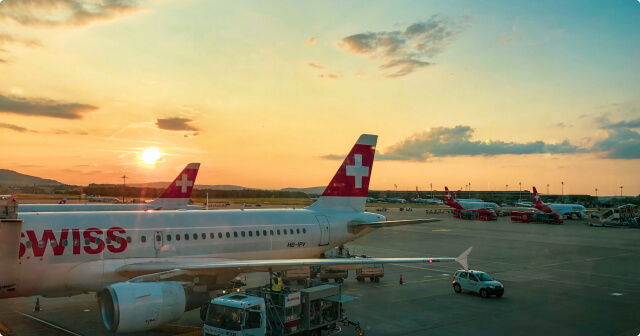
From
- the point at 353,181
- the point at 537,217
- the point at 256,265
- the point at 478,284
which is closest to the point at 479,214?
the point at 537,217

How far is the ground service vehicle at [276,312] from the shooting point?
52.4 ft

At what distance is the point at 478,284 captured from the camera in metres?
26.9

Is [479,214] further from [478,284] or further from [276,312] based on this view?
[276,312]

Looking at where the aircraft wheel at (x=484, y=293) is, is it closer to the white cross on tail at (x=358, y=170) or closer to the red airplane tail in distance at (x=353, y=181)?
the red airplane tail in distance at (x=353, y=181)

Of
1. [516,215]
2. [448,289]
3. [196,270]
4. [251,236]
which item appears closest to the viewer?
[196,270]

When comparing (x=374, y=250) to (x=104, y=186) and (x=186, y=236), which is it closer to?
(x=186, y=236)

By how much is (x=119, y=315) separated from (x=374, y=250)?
33.8 meters

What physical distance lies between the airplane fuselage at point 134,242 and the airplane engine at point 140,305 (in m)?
3.27

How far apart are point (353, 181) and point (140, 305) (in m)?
18.8

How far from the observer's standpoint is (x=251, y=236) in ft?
85.0

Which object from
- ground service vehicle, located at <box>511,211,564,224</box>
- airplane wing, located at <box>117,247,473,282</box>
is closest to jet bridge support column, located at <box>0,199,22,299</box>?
airplane wing, located at <box>117,247,473,282</box>

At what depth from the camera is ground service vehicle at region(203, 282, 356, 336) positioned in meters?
16.0

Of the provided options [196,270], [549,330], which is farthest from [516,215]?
[196,270]

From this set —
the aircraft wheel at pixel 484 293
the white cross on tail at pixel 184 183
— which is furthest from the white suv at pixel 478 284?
the white cross on tail at pixel 184 183
